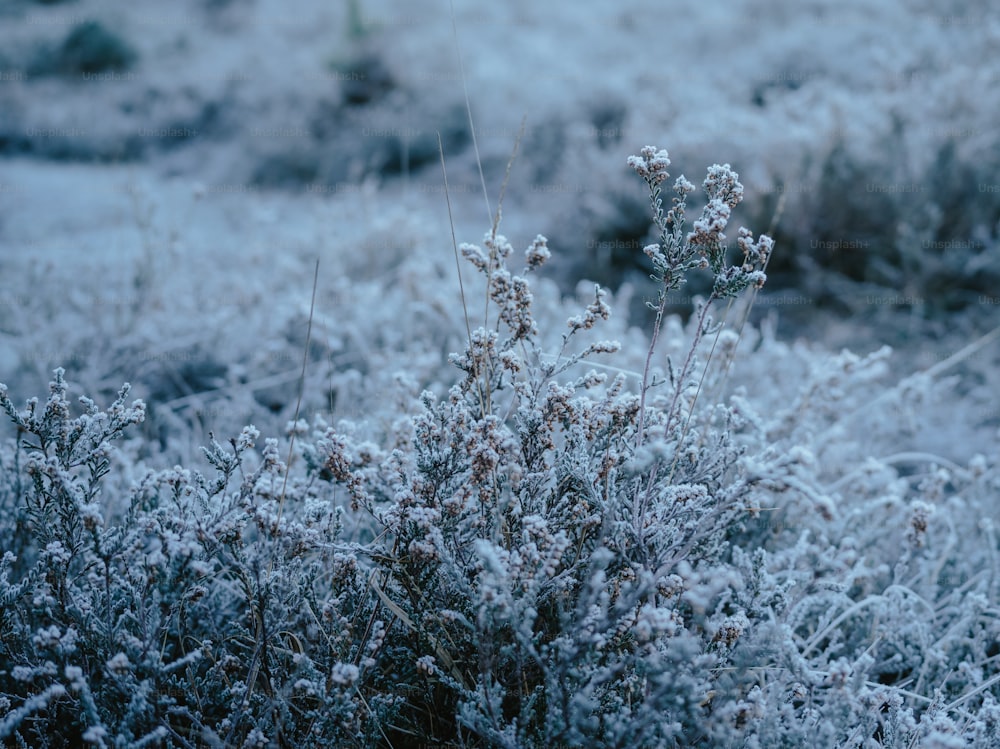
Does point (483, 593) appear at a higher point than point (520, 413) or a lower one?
lower

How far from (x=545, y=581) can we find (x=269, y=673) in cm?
66

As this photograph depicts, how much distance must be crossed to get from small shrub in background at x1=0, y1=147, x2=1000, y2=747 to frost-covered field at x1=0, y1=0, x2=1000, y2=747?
0.5 inches

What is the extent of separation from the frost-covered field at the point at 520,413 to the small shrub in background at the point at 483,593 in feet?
0.04

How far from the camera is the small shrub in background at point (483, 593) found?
1.33 m

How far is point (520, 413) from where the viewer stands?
5.25 feet

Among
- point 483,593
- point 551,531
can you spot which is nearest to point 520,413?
point 551,531

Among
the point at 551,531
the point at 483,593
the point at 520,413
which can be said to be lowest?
the point at 551,531

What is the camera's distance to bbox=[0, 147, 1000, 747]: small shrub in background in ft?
4.36

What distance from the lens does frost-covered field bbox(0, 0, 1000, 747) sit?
142cm

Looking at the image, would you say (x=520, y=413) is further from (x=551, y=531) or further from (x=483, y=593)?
(x=483, y=593)

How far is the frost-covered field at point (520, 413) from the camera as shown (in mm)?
1424

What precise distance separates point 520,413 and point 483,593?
1.47ft

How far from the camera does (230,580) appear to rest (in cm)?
193

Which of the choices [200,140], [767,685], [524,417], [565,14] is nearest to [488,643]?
[524,417]
